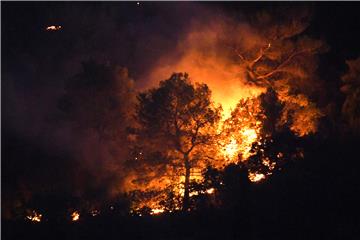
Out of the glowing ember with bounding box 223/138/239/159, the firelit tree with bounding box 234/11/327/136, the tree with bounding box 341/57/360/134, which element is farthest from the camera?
the firelit tree with bounding box 234/11/327/136

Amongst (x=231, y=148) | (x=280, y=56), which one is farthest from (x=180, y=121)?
A: (x=280, y=56)

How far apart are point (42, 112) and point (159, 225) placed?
74.4ft

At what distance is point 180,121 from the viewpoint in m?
21.7

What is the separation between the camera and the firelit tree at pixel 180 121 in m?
21.4

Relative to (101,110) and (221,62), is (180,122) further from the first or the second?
(221,62)

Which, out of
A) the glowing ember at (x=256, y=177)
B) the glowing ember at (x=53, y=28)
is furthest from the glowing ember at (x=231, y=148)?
the glowing ember at (x=53, y=28)

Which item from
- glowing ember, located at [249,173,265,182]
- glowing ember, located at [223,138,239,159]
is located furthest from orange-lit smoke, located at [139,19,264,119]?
glowing ember, located at [249,173,265,182]

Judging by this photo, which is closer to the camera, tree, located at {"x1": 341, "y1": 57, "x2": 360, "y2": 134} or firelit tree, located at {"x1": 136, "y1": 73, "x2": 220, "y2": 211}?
firelit tree, located at {"x1": 136, "y1": 73, "x2": 220, "y2": 211}

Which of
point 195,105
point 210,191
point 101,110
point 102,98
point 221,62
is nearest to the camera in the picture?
point 210,191

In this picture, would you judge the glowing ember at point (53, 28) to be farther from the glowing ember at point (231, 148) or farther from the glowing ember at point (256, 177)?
the glowing ember at point (256, 177)

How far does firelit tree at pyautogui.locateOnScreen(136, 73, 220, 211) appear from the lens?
2142 centimetres

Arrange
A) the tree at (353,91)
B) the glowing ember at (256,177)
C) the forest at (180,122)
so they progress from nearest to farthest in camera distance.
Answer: the forest at (180,122) < the glowing ember at (256,177) < the tree at (353,91)

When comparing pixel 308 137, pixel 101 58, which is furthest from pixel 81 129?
pixel 308 137

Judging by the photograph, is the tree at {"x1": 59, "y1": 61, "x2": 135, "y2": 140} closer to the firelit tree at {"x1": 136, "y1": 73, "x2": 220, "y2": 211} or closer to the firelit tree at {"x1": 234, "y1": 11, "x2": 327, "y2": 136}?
the firelit tree at {"x1": 136, "y1": 73, "x2": 220, "y2": 211}
